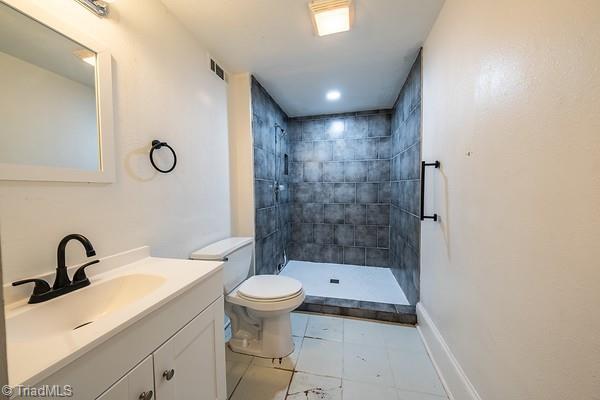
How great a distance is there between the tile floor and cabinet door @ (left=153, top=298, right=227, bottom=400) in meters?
0.33

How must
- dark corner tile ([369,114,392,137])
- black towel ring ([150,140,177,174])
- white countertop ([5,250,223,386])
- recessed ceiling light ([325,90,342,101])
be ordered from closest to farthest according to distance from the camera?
white countertop ([5,250,223,386]), black towel ring ([150,140,177,174]), recessed ceiling light ([325,90,342,101]), dark corner tile ([369,114,392,137])

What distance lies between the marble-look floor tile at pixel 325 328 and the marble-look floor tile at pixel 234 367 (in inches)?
19.1

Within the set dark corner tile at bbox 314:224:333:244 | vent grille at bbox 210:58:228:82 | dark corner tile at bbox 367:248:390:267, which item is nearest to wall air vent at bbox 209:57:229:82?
vent grille at bbox 210:58:228:82

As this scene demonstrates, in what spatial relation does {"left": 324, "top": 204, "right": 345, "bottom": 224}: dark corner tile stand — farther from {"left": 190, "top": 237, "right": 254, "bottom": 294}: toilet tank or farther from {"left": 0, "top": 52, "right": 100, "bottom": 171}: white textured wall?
{"left": 0, "top": 52, "right": 100, "bottom": 171}: white textured wall

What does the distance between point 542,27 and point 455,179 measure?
720mm

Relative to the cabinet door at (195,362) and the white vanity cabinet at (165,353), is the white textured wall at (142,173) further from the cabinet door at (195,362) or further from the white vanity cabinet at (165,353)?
the cabinet door at (195,362)

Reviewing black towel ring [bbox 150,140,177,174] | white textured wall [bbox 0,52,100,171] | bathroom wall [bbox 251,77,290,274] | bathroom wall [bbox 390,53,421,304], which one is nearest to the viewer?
white textured wall [bbox 0,52,100,171]

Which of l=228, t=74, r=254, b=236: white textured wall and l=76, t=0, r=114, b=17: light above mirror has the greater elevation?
l=76, t=0, r=114, b=17: light above mirror

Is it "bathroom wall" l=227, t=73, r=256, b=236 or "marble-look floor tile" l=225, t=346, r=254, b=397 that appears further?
"bathroom wall" l=227, t=73, r=256, b=236

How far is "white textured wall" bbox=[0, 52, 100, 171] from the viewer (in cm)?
76

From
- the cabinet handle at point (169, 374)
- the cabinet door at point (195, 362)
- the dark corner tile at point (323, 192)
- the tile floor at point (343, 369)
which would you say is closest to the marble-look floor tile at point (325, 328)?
the tile floor at point (343, 369)

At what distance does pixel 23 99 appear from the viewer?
0.80 meters

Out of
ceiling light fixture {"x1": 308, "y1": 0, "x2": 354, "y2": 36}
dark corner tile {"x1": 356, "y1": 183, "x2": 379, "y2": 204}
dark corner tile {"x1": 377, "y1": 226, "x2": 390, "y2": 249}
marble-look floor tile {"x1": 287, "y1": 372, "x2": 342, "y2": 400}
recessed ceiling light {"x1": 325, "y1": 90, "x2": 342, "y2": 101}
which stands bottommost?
marble-look floor tile {"x1": 287, "y1": 372, "x2": 342, "y2": 400}

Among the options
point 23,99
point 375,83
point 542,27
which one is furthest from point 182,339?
point 375,83
